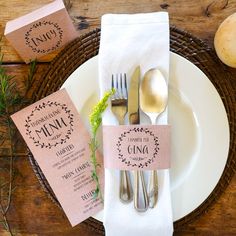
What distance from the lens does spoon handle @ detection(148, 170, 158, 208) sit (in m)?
0.69

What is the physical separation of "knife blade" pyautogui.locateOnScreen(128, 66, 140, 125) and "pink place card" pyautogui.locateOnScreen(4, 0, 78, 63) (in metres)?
0.13

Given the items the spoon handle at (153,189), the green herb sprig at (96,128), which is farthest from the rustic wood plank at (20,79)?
the spoon handle at (153,189)

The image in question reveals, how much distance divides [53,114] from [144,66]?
174 millimetres

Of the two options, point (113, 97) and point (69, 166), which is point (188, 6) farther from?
point (69, 166)

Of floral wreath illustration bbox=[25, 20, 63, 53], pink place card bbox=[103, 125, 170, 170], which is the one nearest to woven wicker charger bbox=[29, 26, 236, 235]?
floral wreath illustration bbox=[25, 20, 63, 53]

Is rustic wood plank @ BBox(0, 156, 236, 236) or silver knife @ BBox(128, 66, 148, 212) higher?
silver knife @ BBox(128, 66, 148, 212)

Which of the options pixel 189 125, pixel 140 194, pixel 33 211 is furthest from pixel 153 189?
pixel 33 211

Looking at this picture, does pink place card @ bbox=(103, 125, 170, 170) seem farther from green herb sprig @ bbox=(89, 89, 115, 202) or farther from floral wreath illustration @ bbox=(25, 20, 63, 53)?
floral wreath illustration @ bbox=(25, 20, 63, 53)

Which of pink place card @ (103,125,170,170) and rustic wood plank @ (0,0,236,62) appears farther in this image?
rustic wood plank @ (0,0,236,62)

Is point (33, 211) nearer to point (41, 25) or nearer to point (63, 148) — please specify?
point (63, 148)

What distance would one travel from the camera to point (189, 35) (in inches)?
28.5

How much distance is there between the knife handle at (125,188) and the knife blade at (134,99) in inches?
3.4

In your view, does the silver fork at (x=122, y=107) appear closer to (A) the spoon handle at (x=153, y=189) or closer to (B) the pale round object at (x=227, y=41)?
(A) the spoon handle at (x=153, y=189)

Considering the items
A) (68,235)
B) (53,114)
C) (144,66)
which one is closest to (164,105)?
(144,66)
